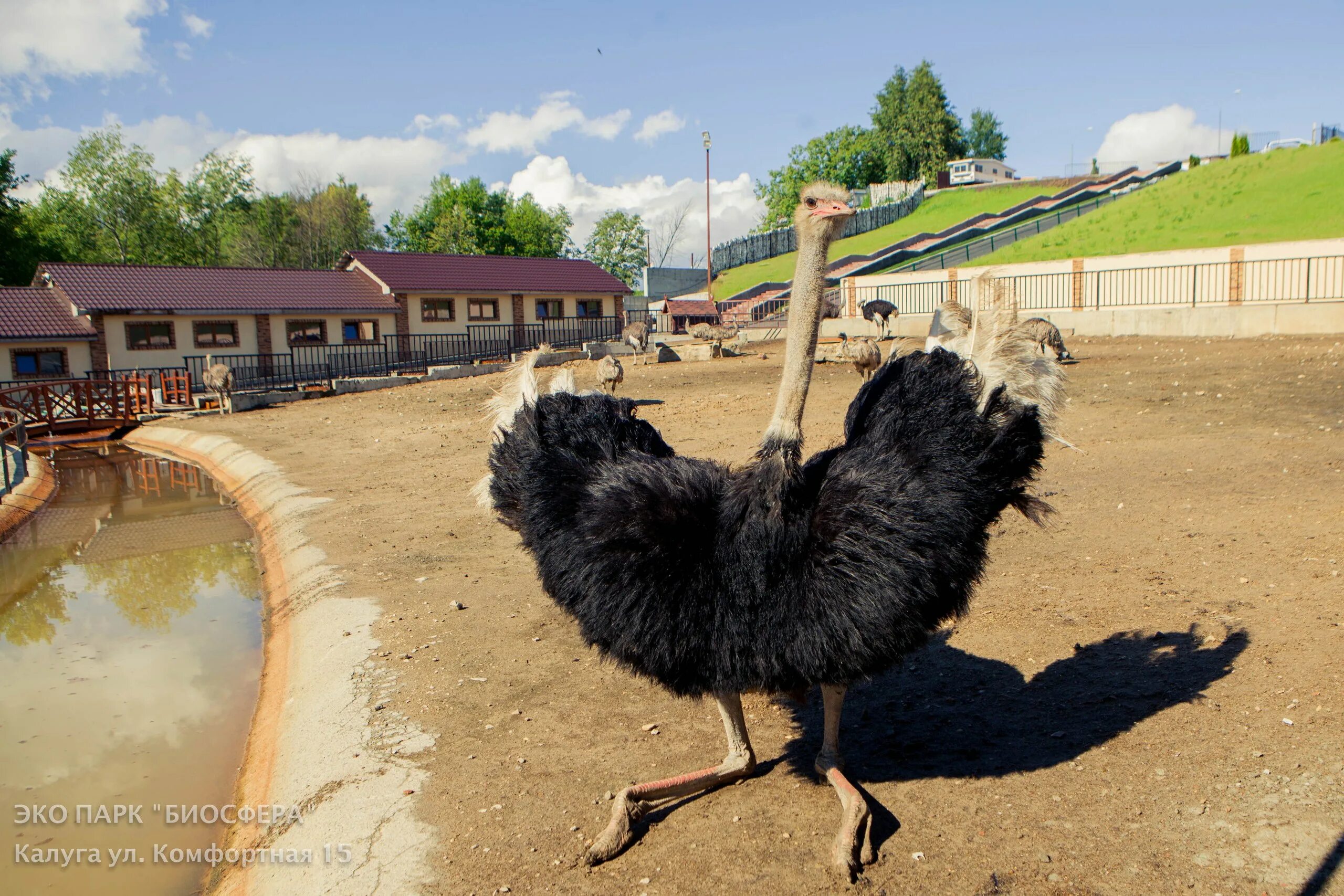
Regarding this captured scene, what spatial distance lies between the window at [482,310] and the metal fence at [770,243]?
1052 inches

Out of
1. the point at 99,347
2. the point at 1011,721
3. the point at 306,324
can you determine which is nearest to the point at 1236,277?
the point at 1011,721

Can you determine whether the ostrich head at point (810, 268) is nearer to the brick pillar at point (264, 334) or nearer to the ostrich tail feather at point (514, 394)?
the ostrich tail feather at point (514, 394)

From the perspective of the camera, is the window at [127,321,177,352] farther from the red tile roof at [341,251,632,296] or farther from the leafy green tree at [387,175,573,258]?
the leafy green tree at [387,175,573,258]

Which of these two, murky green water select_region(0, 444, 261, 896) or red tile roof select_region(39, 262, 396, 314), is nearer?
murky green water select_region(0, 444, 261, 896)


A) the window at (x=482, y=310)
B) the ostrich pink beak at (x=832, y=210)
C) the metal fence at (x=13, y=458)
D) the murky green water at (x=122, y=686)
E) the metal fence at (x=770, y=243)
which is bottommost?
the murky green water at (x=122, y=686)

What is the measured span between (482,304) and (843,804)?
3790 cm

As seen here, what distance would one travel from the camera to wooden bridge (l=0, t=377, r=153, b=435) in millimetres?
21891

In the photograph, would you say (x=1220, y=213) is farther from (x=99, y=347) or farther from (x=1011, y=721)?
(x=99, y=347)

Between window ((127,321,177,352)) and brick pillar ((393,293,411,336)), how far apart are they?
792cm

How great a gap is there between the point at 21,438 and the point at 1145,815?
17.0m

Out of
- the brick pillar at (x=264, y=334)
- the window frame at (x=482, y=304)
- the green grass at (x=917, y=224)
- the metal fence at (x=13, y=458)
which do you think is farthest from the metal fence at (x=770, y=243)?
the metal fence at (x=13, y=458)

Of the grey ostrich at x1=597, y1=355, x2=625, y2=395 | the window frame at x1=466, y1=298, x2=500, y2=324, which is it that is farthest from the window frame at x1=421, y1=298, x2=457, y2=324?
the grey ostrich at x1=597, y1=355, x2=625, y2=395

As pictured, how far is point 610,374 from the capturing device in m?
17.8

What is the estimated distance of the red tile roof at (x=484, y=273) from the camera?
38.4m
